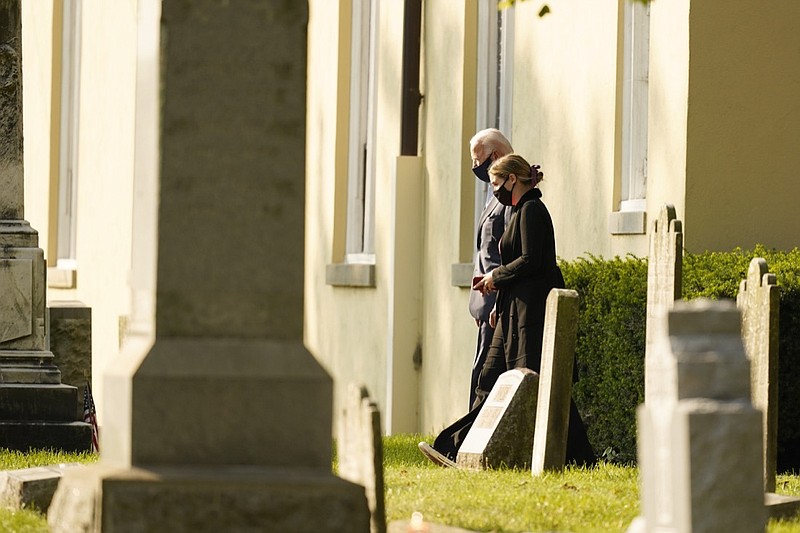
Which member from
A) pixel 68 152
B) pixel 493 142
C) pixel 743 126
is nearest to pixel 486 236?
pixel 493 142

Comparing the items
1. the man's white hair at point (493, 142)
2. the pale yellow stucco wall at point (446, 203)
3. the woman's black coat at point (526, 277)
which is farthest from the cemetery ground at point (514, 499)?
the pale yellow stucco wall at point (446, 203)

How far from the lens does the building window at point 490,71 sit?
1472cm

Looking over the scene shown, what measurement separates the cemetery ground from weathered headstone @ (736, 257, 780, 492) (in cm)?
61

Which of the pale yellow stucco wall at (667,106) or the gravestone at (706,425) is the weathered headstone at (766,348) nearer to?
the pale yellow stucco wall at (667,106)

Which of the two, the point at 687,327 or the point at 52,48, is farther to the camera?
the point at 52,48

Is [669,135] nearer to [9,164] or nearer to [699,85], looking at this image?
[699,85]

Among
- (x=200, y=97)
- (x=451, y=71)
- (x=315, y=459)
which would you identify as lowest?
(x=315, y=459)

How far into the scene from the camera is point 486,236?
10703 mm

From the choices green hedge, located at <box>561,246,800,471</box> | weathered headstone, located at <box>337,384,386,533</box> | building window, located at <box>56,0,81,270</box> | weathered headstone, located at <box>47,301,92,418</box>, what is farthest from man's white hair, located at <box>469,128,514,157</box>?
building window, located at <box>56,0,81,270</box>

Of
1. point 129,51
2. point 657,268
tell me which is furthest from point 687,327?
point 129,51

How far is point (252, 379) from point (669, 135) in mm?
5853

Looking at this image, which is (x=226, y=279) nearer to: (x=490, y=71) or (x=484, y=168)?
(x=484, y=168)

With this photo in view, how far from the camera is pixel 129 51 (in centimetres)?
2181

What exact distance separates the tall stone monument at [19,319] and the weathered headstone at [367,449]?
18.9 ft
